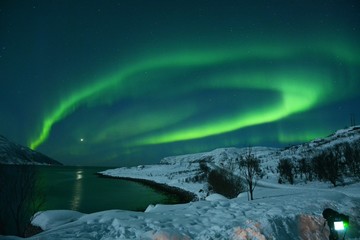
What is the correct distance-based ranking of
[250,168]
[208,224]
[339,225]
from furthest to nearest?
[250,168], [208,224], [339,225]

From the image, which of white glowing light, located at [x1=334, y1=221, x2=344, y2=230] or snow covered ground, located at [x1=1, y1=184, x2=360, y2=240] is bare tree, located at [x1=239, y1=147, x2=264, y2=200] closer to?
snow covered ground, located at [x1=1, y1=184, x2=360, y2=240]

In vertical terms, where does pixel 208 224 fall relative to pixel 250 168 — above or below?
below

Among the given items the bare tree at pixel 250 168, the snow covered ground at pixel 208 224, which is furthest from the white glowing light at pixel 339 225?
→ the bare tree at pixel 250 168

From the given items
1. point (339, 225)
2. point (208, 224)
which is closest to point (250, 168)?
point (208, 224)

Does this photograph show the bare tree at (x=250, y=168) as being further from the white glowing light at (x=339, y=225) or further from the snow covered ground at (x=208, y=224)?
the white glowing light at (x=339, y=225)

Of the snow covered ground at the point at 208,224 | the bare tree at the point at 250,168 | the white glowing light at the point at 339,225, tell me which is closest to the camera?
the white glowing light at the point at 339,225

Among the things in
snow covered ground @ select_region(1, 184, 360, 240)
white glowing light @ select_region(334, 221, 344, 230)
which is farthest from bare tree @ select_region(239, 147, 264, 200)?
white glowing light @ select_region(334, 221, 344, 230)

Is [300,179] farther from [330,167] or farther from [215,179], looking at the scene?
[215,179]

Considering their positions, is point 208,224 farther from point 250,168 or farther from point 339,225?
point 250,168

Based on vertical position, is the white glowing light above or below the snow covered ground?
above

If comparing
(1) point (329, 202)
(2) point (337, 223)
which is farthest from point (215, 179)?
(2) point (337, 223)

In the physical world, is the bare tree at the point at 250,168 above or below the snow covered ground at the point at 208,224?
above

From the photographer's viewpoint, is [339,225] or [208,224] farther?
[208,224]

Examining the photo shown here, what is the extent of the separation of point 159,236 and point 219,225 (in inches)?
108
